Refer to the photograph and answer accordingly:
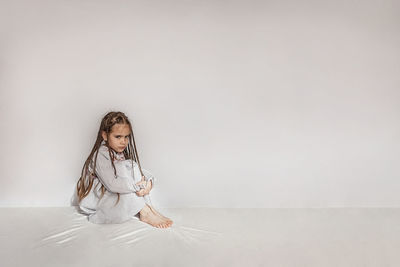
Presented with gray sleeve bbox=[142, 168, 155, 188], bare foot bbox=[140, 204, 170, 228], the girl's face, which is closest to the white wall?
gray sleeve bbox=[142, 168, 155, 188]

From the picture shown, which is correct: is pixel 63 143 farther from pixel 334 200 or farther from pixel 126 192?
pixel 334 200

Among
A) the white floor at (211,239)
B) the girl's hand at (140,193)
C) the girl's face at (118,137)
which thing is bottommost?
the white floor at (211,239)

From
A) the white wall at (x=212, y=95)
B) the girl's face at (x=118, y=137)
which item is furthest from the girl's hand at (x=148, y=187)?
the girl's face at (x=118, y=137)

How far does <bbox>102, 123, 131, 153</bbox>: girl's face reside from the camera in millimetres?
2734

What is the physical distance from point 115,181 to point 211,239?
2.57 feet

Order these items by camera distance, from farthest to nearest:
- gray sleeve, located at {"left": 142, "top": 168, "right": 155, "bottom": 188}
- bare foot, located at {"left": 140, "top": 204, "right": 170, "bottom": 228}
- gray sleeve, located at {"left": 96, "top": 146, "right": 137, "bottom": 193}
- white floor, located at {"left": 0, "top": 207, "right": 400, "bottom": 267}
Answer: gray sleeve, located at {"left": 142, "top": 168, "right": 155, "bottom": 188}, gray sleeve, located at {"left": 96, "top": 146, "right": 137, "bottom": 193}, bare foot, located at {"left": 140, "top": 204, "right": 170, "bottom": 228}, white floor, located at {"left": 0, "top": 207, "right": 400, "bottom": 267}

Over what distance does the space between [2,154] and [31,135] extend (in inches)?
9.9

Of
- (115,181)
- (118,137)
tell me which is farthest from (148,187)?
(118,137)

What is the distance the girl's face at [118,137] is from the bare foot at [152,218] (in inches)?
17.5

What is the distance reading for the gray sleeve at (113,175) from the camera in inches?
104

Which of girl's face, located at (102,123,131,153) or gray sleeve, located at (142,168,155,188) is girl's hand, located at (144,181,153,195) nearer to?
gray sleeve, located at (142,168,155,188)

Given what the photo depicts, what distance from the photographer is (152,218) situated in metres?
2.61

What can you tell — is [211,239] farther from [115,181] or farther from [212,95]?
[212,95]

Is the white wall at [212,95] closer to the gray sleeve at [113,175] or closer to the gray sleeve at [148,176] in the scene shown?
the gray sleeve at [148,176]
